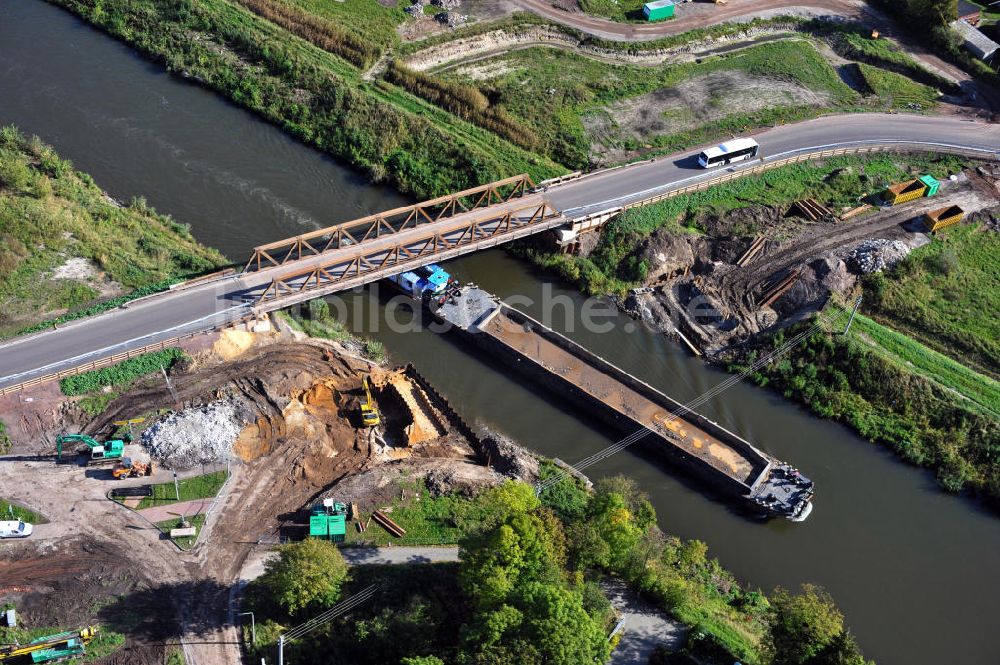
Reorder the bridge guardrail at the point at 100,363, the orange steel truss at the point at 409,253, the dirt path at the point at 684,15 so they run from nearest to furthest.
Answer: the bridge guardrail at the point at 100,363, the orange steel truss at the point at 409,253, the dirt path at the point at 684,15

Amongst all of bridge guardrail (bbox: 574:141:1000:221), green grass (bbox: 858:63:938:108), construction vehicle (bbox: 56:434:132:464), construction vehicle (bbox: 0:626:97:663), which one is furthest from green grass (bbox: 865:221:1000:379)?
construction vehicle (bbox: 0:626:97:663)

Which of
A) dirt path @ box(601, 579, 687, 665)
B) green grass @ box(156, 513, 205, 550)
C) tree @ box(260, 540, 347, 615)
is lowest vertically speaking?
dirt path @ box(601, 579, 687, 665)

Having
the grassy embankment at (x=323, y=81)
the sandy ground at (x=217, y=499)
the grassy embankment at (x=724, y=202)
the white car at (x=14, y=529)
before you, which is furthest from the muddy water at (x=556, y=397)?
the white car at (x=14, y=529)

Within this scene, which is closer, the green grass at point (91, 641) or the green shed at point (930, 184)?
the green grass at point (91, 641)

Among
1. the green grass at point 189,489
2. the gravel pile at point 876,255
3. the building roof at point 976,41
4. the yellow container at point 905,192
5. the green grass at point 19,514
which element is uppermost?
the building roof at point 976,41

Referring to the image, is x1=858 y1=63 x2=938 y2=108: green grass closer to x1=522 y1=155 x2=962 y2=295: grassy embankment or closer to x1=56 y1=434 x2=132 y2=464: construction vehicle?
x1=522 y1=155 x2=962 y2=295: grassy embankment

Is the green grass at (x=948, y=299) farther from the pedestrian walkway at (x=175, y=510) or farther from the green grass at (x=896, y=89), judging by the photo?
the pedestrian walkway at (x=175, y=510)
